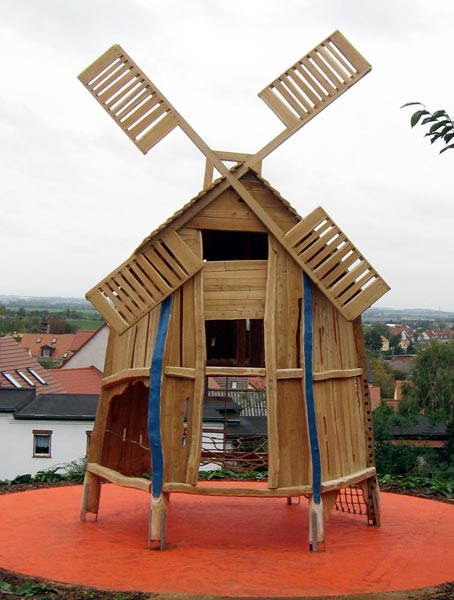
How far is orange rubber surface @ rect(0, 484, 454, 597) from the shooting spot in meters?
10.9

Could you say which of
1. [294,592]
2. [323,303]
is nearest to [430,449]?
[323,303]

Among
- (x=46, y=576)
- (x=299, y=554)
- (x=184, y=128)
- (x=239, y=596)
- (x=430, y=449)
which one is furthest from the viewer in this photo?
(x=430, y=449)

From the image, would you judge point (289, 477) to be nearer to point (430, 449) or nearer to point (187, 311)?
point (187, 311)

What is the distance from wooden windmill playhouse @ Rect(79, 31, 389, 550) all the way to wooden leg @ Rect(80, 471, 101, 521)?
753 mm

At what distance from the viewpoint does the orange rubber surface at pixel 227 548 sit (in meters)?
10.9

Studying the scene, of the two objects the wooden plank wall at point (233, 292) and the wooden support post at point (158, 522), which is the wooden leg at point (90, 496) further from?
the wooden plank wall at point (233, 292)

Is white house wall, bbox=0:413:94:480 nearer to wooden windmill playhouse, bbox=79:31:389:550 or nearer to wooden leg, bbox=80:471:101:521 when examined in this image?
wooden leg, bbox=80:471:101:521

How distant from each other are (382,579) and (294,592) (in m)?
1.30

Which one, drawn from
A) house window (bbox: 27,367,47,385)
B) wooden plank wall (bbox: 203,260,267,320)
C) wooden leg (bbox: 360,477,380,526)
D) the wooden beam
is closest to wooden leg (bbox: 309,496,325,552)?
wooden leg (bbox: 360,477,380,526)

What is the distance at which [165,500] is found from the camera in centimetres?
1262

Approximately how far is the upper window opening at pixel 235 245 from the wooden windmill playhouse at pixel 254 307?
259 cm

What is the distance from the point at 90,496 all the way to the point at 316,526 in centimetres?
397

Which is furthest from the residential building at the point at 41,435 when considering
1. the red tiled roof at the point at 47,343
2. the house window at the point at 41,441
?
the red tiled roof at the point at 47,343

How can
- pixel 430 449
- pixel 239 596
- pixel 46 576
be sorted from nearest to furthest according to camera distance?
pixel 239 596
pixel 46 576
pixel 430 449
